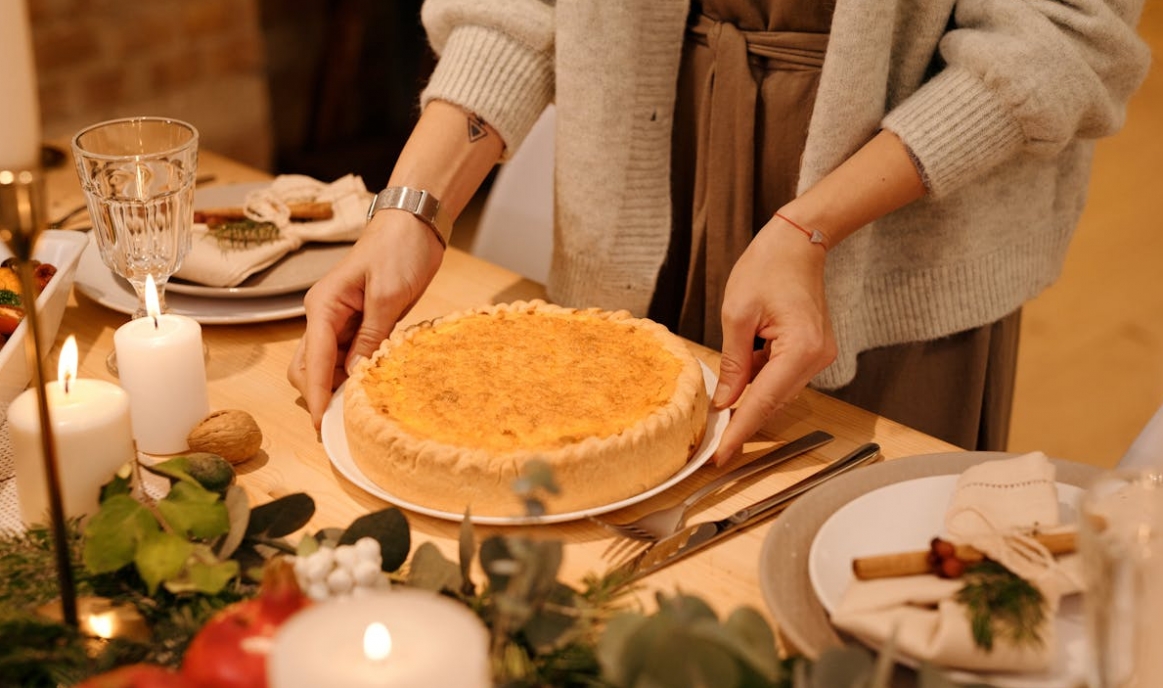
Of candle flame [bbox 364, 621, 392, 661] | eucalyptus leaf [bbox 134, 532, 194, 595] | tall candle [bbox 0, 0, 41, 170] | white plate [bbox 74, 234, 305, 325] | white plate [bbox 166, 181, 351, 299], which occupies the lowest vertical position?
white plate [bbox 74, 234, 305, 325]

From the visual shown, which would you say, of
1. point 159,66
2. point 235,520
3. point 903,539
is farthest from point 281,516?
point 159,66

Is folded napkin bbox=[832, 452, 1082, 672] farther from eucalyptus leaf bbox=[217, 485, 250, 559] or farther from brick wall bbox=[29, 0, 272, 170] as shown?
brick wall bbox=[29, 0, 272, 170]

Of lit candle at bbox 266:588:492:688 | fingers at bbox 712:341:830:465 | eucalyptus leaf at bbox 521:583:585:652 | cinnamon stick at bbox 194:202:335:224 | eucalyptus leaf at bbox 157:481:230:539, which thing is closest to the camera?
lit candle at bbox 266:588:492:688

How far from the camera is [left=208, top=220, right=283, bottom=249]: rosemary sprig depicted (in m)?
1.55

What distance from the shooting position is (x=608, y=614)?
0.94 meters

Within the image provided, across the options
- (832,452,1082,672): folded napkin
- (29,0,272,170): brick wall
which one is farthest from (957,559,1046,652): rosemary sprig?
(29,0,272,170): brick wall

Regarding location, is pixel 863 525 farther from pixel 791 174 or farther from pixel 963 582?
pixel 791 174

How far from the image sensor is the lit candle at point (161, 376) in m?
1.17

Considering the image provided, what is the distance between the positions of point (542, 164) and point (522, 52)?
0.44m

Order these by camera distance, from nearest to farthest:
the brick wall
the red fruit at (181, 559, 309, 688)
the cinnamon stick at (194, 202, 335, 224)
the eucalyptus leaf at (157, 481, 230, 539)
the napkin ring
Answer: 1. the red fruit at (181, 559, 309, 688)
2. the eucalyptus leaf at (157, 481, 230, 539)
3. the napkin ring
4. the cinnamon stick at (194, 202, 335, 224)
5. the brick wall

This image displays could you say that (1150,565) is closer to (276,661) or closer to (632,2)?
(276,661)

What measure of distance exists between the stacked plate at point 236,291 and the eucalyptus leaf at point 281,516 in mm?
498

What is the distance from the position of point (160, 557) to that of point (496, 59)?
85 centimetres

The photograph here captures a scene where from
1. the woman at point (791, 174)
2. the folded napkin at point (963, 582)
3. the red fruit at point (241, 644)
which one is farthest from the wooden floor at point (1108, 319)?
the red fruit at point (241, 644)
